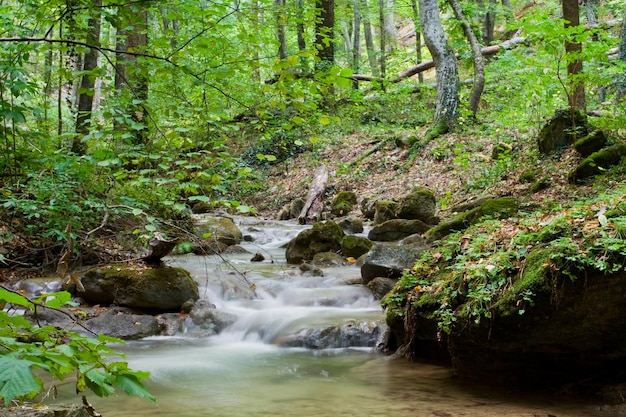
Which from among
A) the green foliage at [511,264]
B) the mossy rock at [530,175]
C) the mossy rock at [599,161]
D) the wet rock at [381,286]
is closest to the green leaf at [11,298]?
the green foliage at [511,264]

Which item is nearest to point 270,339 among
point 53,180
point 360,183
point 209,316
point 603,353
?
point 209,316

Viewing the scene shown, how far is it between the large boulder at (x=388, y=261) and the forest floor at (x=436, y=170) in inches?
87.2

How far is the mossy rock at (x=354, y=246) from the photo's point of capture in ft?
30.8

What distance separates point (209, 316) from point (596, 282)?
16.2 ft

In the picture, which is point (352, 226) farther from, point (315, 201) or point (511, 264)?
point (511, 264)

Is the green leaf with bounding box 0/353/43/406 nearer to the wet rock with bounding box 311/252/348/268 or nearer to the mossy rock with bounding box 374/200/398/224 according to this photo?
the wet rock with bounding box 311/252/348/268

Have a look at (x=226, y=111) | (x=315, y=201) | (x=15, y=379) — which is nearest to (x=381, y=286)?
(x=226, y=111)

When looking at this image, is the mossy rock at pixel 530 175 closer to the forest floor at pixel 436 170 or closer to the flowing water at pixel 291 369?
the forest floor at pixel 436 170

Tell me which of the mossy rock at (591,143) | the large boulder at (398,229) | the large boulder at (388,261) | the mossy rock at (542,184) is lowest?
the large boulder at (388,261)

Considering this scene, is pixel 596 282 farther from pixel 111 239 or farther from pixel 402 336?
pixel 111 239

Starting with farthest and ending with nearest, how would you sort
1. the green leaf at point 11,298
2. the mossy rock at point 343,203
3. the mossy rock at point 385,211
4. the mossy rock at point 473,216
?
1. the mossy rock at point 343,203
2. the mossy rock at point 385,211
3. the mossy rock at point 473,216
4. the green leaf at point 11,298

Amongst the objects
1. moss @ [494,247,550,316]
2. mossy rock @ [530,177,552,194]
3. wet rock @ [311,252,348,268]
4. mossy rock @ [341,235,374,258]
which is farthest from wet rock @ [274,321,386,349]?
mossy rock @ [530,177,552,194]

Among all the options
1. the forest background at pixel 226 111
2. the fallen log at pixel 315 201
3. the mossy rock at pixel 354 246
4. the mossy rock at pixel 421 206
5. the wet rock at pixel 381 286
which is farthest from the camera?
the fallen log at pixel 315 201

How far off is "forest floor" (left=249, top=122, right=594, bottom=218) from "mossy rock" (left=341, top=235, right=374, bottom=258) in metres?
2.03
